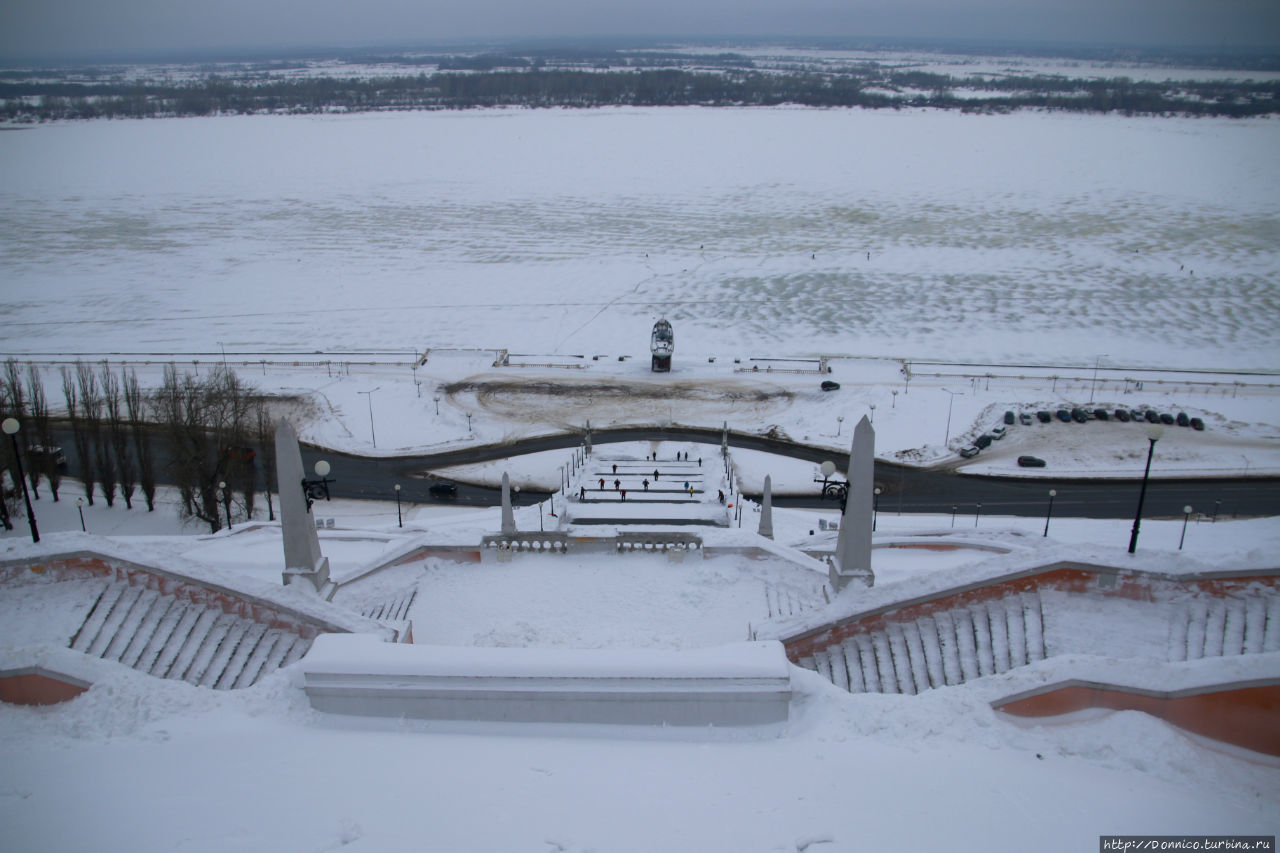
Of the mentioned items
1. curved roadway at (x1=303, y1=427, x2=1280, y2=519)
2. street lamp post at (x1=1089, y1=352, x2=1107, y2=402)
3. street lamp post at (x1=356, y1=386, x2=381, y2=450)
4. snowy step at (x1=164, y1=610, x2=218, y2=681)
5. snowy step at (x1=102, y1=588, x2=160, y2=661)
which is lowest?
curved roadway at (x1=303, y1=427, x2=1280, y2=519)

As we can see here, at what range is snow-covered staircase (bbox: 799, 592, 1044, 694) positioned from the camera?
46.5ft

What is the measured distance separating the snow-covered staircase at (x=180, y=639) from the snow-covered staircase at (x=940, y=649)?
10.2 meters

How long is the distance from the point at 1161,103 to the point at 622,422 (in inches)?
7245

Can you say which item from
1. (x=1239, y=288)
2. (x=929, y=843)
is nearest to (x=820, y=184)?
(x=1239, y=288)

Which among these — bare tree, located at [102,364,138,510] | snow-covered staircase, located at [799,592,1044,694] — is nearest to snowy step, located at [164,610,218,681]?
snow-covered staircase, located at [799,592,1044,694]

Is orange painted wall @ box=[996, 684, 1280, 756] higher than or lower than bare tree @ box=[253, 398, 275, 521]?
higher

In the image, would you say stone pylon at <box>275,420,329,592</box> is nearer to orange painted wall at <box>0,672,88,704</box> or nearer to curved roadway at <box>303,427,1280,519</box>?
orange painted wall at <box>0,672,88,704</box>

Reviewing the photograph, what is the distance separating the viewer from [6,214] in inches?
3519

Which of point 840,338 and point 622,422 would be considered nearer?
point 622,422

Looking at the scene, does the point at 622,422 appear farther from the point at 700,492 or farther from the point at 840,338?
the point at 840,338

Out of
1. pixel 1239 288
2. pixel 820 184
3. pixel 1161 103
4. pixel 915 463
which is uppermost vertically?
pixel 1161 103

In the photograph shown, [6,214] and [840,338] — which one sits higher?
[6,214]

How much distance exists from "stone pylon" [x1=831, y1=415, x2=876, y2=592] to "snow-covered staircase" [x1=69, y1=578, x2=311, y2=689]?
10.7 metres

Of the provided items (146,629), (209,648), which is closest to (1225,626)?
(209,648)
